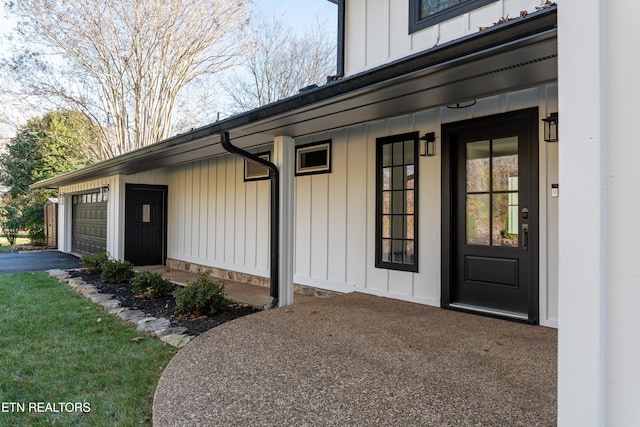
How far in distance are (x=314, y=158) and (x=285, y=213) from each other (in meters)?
1.61

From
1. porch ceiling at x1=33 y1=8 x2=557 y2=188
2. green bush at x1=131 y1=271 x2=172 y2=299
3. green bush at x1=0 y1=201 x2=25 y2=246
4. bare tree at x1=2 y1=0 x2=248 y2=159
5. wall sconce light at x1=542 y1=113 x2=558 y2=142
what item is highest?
bare tree at x1=2 y1=0 x2=248 y2=159

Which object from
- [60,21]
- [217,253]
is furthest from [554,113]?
[60,21]

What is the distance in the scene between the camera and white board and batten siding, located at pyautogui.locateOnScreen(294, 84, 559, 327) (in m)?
3.57

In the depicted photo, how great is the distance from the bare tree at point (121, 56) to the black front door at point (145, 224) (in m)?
7.15

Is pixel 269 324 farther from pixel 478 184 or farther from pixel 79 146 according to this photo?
pixel 79 146

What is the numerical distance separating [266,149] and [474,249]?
13.6 ft

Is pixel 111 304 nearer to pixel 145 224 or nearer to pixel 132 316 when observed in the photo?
pixel 132 316

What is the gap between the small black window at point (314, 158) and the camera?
18.8ft

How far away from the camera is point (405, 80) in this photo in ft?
9.07

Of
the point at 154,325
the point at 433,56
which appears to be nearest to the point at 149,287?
the point at 154,325

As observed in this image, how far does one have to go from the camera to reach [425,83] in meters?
2.86

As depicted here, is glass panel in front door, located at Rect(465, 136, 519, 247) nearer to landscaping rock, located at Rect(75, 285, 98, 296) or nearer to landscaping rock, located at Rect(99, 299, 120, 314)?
landscaping rock, located at Rect(99, 299, 120, 314)

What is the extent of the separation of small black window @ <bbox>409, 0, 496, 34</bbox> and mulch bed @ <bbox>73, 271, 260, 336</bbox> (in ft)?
13.4

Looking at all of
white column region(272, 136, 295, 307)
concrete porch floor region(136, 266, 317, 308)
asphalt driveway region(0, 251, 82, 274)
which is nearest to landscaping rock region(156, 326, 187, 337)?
white column region(272, 136, 295, 307)
